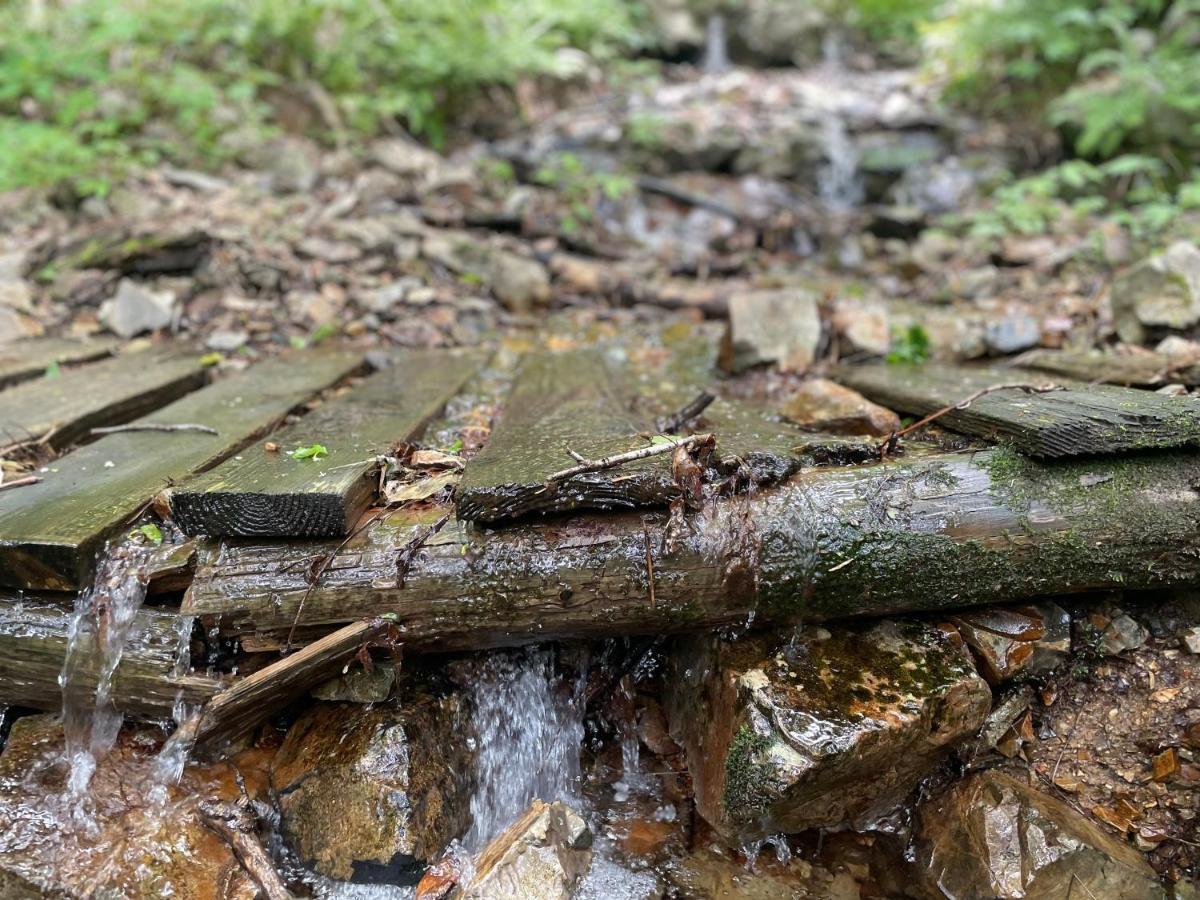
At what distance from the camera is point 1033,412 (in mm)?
2299

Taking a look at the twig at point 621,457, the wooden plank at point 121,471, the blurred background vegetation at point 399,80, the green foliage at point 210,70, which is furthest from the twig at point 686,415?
the green foliage at point 210,70

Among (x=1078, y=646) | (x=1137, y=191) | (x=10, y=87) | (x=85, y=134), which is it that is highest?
(x=10, y=87)

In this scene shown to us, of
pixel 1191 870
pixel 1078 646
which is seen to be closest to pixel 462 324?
pixel 1078 646

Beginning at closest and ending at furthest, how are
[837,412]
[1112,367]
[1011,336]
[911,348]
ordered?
[837,412], [1112,367], [1011,336], [911,348]

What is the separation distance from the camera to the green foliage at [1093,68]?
20.6ft

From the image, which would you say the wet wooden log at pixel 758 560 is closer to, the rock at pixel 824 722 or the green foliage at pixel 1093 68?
the rock at pixel 824 722

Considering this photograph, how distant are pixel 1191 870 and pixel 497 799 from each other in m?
2.11

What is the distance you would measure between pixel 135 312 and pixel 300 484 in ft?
10.3

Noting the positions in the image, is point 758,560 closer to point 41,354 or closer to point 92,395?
point 92,395

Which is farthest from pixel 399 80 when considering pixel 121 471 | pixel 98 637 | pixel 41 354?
pixel 98 637

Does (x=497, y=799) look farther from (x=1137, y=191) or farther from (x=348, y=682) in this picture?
(x=1137, y=191)

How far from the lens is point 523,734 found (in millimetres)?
2529

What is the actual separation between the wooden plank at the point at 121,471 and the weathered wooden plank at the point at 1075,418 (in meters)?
2.76

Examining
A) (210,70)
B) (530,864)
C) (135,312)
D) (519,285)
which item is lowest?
(530,864)
